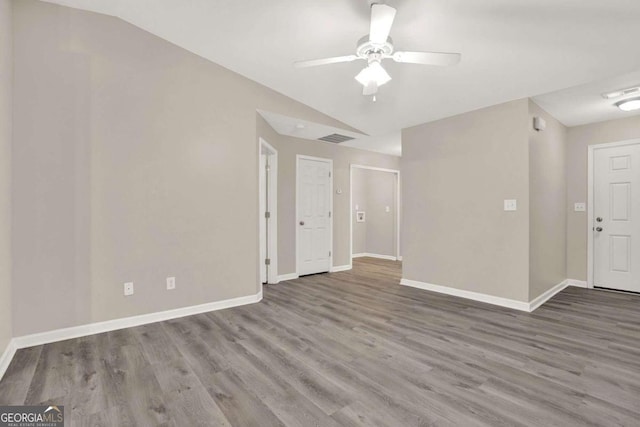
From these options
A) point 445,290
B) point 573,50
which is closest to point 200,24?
point 573,50

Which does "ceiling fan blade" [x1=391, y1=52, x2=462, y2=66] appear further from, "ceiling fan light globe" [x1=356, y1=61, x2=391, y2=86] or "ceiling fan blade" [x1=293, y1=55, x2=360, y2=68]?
"ceiling fan blade" [x1=293, y1=55, x2=360, y2=68]

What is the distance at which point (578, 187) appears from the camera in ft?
15.4

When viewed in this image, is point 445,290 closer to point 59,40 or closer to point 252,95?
point 252,95

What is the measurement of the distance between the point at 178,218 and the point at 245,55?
6.24 ft

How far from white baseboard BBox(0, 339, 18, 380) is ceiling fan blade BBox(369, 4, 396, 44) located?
11.3 feet

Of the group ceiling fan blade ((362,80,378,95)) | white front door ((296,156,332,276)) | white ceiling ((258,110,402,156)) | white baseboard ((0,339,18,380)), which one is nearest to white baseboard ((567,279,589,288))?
white ceiling ((258,110,402,156))

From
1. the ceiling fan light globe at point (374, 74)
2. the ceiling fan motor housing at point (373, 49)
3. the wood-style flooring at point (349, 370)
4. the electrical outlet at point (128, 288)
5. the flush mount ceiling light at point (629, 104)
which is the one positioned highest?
the flush mount ceiling light at point (629, 104)

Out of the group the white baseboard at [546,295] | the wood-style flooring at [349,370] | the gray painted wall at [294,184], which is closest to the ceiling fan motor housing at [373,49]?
the gray painted wall at [294,184]

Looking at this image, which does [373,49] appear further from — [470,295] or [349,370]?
[470,295]

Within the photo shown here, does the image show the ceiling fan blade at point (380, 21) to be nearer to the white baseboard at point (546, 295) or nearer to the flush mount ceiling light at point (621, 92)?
the flush mount ceiling light at point (621, 92)

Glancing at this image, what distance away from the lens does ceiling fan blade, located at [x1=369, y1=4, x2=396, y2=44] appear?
1.87 m

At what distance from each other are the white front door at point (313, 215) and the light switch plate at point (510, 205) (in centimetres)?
289

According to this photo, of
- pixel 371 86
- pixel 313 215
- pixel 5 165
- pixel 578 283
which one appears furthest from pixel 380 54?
pixel 578 283

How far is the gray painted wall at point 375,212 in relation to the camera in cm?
745
